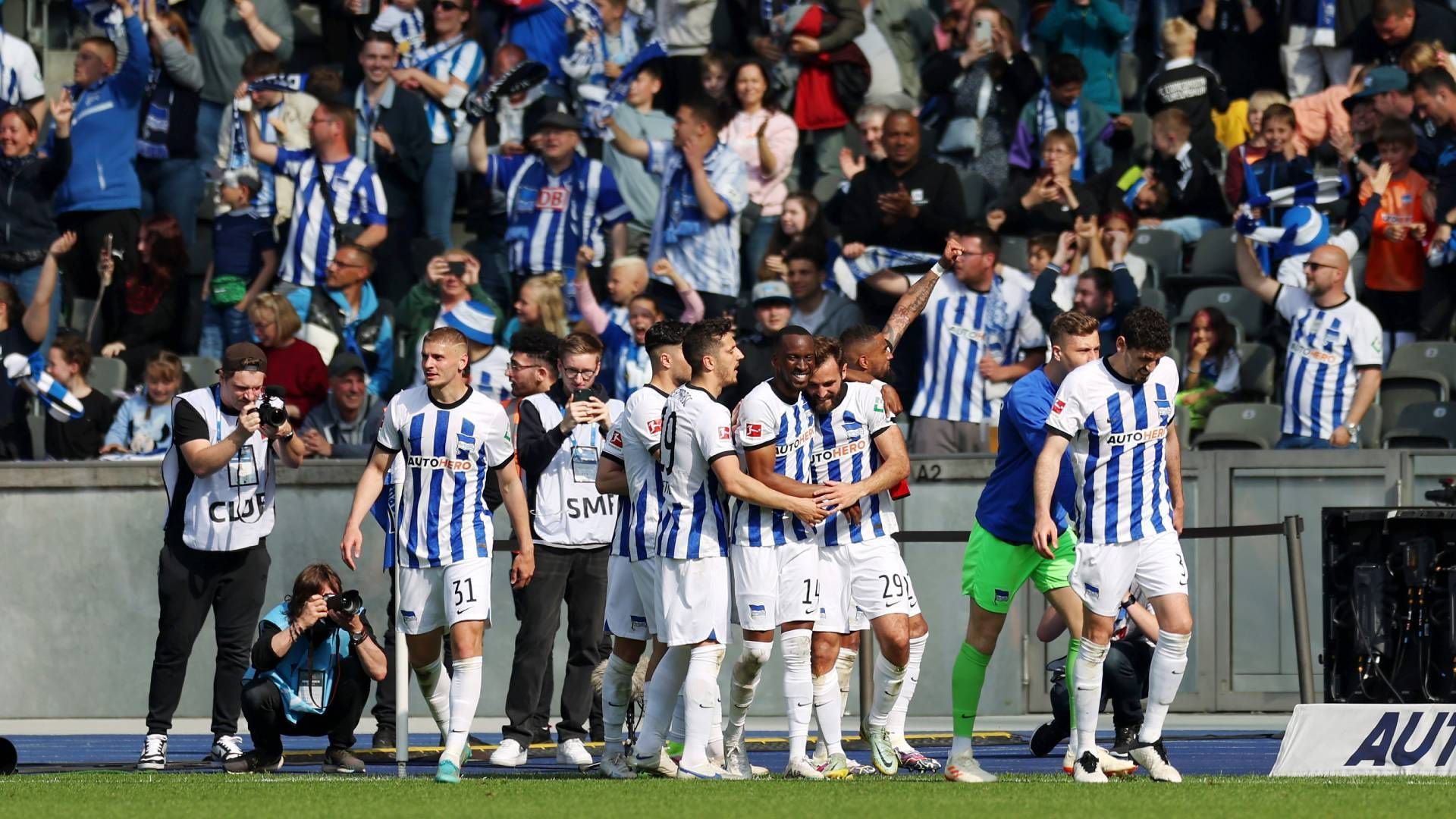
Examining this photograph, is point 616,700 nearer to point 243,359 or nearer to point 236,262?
point 243,359

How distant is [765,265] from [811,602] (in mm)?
6215

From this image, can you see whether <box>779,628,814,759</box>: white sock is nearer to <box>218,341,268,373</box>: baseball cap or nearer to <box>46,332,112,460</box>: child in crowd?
<box>218,341,268,373</box>: baseball cap

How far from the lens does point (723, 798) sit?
8914mm

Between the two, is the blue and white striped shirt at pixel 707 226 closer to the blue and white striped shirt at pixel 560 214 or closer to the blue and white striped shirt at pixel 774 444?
the blue and white striped shirt at pixel 560 214

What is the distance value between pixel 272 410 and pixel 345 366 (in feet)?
15.7

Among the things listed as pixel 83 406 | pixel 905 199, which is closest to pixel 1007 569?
pixel 905 199

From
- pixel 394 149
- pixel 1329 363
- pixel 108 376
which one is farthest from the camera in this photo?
pixel 394 149

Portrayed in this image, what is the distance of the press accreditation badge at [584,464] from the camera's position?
38.4 feet

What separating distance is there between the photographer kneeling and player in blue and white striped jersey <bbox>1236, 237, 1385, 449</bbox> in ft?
22.9

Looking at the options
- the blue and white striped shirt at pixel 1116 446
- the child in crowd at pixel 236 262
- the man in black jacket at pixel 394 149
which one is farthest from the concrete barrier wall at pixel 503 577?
the blue and white striped shirt at pixel 1116 446

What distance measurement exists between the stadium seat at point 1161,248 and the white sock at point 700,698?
797 centimetres

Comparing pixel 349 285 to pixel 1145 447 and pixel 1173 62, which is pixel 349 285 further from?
pixel 1145 447

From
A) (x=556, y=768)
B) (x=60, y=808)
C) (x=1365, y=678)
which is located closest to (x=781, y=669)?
(x=556, y=768)

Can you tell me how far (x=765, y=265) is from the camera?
16.0 metres
